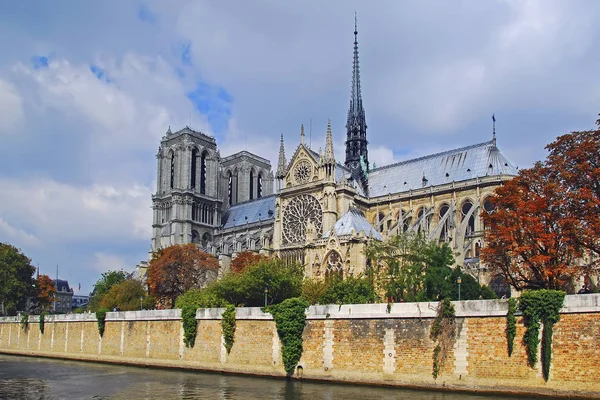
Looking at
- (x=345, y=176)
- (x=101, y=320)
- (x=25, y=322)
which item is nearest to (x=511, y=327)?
(x=101, y=320)

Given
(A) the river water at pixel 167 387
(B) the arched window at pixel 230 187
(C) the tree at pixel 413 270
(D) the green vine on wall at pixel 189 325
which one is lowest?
(A) the river water at pixel 167 387

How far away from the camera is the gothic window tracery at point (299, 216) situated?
6475cm

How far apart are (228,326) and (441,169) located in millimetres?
38996

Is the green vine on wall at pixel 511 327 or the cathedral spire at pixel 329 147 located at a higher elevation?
the cathedral spire at pixel 329 147

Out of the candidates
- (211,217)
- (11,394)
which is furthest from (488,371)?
(211,217)

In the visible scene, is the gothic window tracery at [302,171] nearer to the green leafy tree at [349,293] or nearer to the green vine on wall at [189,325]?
the green leafy tree at [349,293]

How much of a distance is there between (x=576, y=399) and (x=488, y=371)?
3537 mm

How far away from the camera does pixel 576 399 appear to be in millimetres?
23453

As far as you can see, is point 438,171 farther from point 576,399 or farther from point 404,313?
point 576,399

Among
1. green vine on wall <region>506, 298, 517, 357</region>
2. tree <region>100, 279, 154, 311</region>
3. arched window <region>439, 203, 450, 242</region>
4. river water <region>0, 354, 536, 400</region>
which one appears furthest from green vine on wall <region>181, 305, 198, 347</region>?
arched window <region>439, 203, 450, 242</region>

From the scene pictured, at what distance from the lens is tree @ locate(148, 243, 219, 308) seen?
62000 mm

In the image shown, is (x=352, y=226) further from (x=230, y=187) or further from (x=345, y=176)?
(x=230, y=187)

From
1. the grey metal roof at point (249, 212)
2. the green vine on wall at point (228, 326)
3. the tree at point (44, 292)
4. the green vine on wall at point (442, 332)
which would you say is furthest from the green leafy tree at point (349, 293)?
the tree at point (44, 292)

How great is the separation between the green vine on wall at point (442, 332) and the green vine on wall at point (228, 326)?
1184 centimetres
